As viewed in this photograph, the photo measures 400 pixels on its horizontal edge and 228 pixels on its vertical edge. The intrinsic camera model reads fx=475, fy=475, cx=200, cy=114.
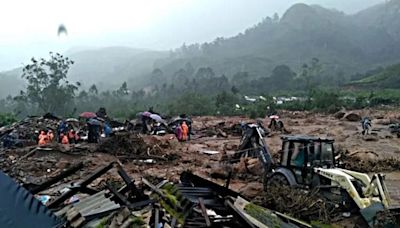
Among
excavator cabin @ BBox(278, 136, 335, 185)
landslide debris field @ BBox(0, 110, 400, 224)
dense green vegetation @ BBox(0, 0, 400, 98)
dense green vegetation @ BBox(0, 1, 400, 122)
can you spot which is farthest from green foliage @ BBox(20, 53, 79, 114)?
excavator cabin @ BBox(278, 136, 335, 185)

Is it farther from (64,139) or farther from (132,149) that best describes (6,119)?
(132,149)

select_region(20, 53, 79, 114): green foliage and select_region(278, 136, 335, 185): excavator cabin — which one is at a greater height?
select_region(278, 136, 335, 185): excavator cabin

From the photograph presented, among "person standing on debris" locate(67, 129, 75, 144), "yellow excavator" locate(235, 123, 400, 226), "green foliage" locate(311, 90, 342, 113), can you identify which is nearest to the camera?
"yellow excavator" locate(235, 123, 400, 226)

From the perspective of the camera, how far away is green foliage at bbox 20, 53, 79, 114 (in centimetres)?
4822

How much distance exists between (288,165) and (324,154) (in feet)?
2.83

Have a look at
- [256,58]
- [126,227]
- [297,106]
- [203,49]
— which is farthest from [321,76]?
[126,227]

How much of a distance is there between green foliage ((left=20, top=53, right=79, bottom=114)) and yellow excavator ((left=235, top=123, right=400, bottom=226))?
39803 mm

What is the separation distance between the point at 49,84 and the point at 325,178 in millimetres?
43206

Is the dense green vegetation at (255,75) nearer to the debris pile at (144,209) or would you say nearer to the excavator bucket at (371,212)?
the excavator bucket at (371,212)

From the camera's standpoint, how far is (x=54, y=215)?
A: 502cm

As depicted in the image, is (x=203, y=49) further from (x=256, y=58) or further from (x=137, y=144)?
(x=137, y=144)

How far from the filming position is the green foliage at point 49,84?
158 ft

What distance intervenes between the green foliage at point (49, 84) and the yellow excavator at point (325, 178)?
39803 millimetres

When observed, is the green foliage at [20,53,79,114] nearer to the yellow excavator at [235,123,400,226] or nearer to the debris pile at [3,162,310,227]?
the yellow excavator at [235,123,400,226]
